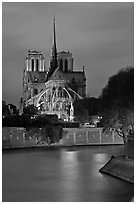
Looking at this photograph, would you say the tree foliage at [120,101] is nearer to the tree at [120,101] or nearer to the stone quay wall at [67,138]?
the tree at [120,101]

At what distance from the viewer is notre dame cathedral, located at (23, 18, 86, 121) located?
664 inches

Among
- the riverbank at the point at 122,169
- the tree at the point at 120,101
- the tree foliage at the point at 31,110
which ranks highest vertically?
the tree at the point at 120,101

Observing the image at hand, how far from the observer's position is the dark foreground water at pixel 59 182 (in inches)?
211

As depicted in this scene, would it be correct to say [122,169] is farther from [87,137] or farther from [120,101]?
[87,137]

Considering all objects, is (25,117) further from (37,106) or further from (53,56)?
(53,56)

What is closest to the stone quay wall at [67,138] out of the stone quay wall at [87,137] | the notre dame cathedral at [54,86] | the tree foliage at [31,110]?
the stone quay wall at [87,137]

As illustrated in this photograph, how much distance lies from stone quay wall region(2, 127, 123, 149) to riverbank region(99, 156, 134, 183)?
6.92 m

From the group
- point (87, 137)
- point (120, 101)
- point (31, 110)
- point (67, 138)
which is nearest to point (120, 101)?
point (120, 101)

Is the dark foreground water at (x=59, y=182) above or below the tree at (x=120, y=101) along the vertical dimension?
below

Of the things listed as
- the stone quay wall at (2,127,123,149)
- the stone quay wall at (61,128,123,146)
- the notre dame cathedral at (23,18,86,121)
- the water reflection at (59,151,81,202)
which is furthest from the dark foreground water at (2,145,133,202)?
the notre dame cathedral at (23,18,86,121)

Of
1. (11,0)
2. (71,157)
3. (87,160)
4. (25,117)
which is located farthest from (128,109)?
(25,117)

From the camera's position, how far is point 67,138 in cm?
1488

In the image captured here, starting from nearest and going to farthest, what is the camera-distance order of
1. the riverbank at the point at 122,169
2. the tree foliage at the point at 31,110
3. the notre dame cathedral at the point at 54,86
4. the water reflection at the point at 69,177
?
the water reflection at the point at 69,177 < the riverbank at the point at 122,169 < the notre dame cathedral at the point at 54,86 < the tree foliage at the point at 31,110

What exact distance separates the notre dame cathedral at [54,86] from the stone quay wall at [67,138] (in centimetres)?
146
